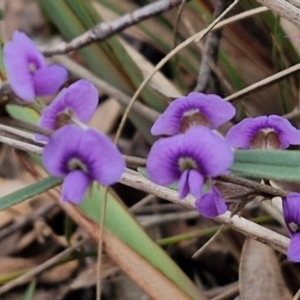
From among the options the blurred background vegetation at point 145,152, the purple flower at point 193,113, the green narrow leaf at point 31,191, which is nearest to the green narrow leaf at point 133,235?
the blurred background vegetation at point 145,152

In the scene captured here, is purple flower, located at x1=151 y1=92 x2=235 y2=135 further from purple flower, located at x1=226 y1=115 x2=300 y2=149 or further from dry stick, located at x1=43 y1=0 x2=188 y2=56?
dry stick, located at x1=43 y1=0 x2=188 y2=56

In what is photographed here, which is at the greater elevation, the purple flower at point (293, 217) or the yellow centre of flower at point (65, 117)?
the yellow centre of flower at point (65, 117)

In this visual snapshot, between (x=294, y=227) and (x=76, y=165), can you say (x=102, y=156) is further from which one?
(x=294, y=227)

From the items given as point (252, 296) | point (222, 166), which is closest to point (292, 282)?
point (252, 296)

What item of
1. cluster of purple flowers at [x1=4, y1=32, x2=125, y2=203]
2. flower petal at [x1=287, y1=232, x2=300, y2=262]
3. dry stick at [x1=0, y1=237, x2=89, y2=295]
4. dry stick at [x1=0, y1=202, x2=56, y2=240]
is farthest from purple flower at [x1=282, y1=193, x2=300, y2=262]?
dry stick at [x1=0, y1=202, x2=56, y2=240]

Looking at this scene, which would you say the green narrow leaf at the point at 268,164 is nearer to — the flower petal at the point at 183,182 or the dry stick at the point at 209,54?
the flower petal at the point at 183,182

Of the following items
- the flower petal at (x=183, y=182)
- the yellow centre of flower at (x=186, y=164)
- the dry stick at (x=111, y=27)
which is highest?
the dry stick at (x=111, y=27)

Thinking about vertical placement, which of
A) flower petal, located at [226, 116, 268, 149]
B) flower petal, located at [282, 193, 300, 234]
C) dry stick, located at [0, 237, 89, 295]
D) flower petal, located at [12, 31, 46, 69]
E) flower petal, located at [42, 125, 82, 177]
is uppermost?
dry stick, located at [0, 237, 89, 295]
